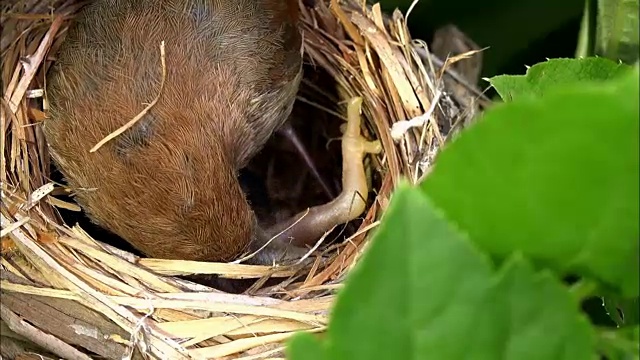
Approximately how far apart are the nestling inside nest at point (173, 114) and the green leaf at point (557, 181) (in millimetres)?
719

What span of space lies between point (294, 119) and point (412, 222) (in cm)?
124

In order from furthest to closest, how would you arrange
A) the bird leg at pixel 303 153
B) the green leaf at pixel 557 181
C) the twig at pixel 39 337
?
the bird leg at pixel 303 153
the twig at pixel 39 337
the green leaf at pixel 557 181

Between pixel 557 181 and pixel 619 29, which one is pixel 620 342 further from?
pixel 619 29

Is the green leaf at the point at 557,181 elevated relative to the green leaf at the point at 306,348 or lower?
elevated

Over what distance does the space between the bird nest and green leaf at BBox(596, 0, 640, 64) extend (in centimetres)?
27

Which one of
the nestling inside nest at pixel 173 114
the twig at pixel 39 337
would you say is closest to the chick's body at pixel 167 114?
the nestling inside nest at pixel 173 114

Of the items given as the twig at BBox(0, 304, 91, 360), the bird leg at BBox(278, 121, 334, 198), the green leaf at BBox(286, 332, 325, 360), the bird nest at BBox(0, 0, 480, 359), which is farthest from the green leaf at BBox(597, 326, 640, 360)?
the bird leg at BBox(278, 121, 334, 198)

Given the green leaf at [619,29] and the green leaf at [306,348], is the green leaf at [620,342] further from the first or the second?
the green leaf at [619,29]

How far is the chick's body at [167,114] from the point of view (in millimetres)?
1207

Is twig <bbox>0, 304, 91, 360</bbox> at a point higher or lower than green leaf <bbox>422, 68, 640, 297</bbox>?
lower

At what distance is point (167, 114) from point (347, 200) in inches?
15.3

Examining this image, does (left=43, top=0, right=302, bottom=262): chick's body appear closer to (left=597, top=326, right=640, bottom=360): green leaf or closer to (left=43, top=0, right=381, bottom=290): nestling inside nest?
(left=43, top=0, right=381, bottom=290): nestling inside nest

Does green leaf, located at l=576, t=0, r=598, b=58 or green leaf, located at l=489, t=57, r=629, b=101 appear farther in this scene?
green leaf, located at l=576, t=0, r=598, b=58

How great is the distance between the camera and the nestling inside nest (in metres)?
1.21
